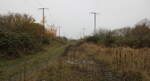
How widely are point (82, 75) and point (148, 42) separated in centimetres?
1989

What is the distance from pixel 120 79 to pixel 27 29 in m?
21.9

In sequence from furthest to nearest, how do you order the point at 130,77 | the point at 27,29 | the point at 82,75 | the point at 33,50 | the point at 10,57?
the point at 27,29, the point at 33,50, the point at 10,57, the point at 82,75, the point at 130,77

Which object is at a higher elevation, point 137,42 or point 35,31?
point 35,31

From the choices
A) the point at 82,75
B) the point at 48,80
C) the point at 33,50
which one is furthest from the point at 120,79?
the point at 33,50

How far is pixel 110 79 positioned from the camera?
655cm

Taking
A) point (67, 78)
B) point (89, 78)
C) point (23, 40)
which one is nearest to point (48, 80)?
point (67, 78)

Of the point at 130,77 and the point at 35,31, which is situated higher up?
the point at 35,31

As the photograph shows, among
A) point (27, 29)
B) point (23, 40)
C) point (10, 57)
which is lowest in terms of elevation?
point (10, 57)

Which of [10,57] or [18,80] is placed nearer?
[18,80]

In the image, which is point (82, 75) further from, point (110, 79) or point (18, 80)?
point (18, 80)

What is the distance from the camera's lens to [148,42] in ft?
74.1

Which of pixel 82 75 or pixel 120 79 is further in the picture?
pixel 82 75

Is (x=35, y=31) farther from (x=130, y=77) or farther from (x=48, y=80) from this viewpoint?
(x=130, y=77)

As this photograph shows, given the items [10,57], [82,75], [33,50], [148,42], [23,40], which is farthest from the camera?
[148,42]
